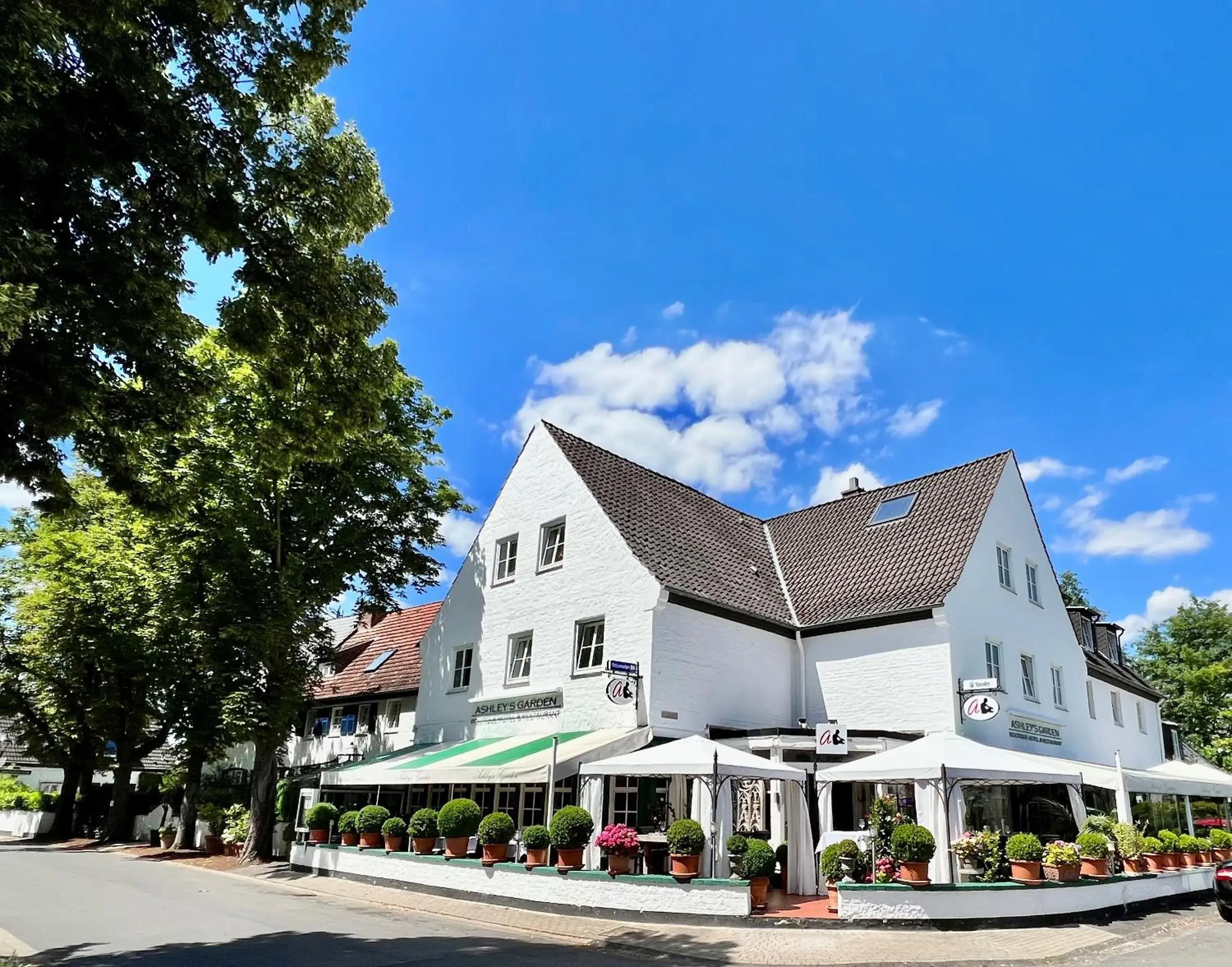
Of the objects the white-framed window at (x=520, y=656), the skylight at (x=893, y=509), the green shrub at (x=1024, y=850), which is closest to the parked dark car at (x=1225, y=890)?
the green shrub at (x=1024, y=850)

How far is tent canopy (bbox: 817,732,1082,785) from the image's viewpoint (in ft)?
46.6

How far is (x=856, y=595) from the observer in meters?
21.0

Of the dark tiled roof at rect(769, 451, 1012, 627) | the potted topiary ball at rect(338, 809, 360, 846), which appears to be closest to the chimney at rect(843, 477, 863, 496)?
the dark tiled roof at rect(769, 451, 1012, 627)

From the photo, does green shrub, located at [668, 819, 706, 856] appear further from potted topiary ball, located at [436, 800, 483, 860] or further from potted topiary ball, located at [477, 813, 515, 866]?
potted topiary ball, located at [436, 800, 483, 860]

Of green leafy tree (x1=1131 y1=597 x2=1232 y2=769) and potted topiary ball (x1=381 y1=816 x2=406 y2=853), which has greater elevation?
green leafy tree (x1=1131 y1=597 x2=1232 y2=769)

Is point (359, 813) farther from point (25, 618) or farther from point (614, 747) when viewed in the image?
point (25, 618)

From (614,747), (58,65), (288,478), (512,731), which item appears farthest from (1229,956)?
(288,478)

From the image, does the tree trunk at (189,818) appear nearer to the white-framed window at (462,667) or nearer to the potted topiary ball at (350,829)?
the potted topiary ball at (350,829)

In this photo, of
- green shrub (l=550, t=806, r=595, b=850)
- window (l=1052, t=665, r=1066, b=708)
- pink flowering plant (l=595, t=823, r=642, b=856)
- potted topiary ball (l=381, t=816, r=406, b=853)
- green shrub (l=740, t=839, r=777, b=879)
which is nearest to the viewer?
green shrub (l=740, t=839, r=777, b=879)

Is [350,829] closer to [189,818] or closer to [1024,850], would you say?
[189,818]

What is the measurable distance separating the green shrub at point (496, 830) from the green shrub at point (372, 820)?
4.17m

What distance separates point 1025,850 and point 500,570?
46.6 ft

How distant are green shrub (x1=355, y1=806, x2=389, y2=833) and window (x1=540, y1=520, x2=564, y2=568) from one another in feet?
22.6

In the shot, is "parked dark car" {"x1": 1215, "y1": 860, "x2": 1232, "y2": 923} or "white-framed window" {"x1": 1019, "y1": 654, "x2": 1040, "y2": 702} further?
"white-framed window" {"x1": 1019, "y1": 654, "x2": 1040, "y2": 702}
